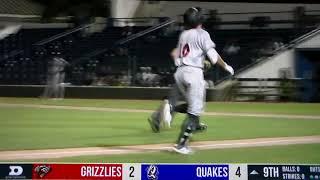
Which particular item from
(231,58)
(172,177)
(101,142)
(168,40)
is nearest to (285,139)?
(101,142)

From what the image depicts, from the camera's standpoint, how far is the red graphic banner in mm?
4699

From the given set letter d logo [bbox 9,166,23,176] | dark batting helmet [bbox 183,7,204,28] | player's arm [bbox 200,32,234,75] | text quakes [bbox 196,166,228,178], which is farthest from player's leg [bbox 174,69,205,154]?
letter d logo [bbox 9,166,23,176]

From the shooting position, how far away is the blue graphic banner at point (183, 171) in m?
4.64

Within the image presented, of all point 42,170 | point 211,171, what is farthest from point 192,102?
point 42,170

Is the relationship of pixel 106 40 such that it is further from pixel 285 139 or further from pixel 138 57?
pixel 285 139

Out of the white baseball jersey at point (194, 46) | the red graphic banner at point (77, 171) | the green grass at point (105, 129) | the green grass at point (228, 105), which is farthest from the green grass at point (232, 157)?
the green grass at point (228, 105)

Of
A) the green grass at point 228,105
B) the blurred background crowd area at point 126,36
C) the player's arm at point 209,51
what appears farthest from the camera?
the blurred background crowd area at point 126,36

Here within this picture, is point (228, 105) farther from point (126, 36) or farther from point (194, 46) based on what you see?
point (194, 46)

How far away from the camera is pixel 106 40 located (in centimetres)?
1430

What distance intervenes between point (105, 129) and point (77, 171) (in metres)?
3.96

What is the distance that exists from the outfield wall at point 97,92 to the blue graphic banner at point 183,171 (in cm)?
1016

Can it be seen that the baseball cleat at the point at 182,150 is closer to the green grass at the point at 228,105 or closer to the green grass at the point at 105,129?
the green grass at the point at 105,129

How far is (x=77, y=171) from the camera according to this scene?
4.70 metres

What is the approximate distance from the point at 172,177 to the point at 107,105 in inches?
362
